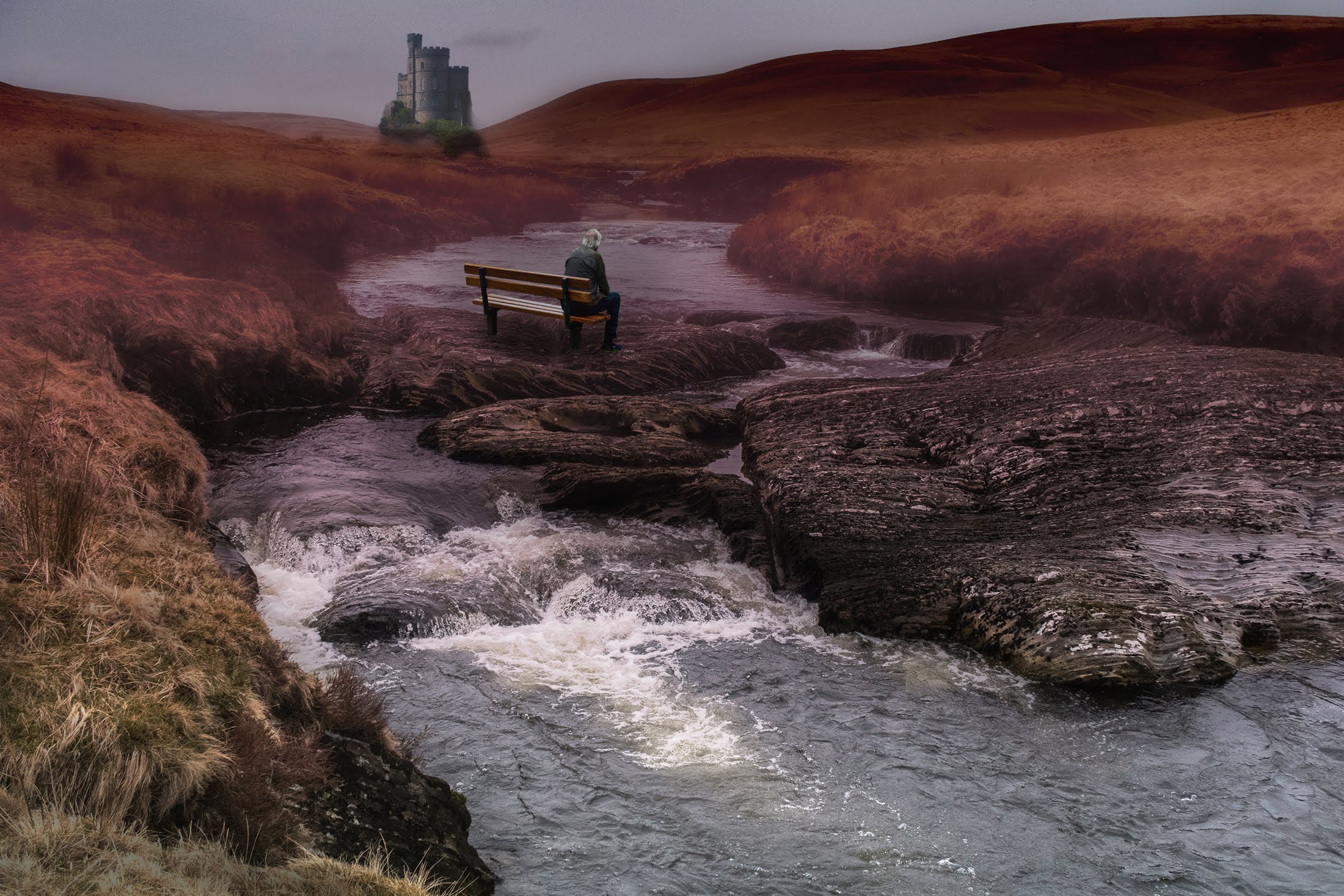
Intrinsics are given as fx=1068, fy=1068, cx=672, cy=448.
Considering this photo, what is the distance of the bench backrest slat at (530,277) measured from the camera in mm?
16766

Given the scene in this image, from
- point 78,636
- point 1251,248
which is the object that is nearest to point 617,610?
point 78,636

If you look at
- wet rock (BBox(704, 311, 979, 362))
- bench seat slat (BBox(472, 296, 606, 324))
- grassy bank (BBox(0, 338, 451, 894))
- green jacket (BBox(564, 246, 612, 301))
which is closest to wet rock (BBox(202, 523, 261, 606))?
grassy bank (BBox(0, 338, 451, 894))

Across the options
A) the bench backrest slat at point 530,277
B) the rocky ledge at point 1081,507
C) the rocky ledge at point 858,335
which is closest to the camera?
the rocky ledge at point 1081,507

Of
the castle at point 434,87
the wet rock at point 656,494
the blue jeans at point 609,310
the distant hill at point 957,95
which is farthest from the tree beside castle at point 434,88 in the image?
the wet rock at point 656,494

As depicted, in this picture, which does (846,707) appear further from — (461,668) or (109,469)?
(109,469)

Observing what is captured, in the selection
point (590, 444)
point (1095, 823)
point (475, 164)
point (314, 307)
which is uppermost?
point (475, 164)

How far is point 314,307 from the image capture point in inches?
922

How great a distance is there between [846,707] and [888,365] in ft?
52.1

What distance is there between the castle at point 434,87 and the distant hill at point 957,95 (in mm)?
3456

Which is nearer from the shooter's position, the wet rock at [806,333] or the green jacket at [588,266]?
the green jacket at [588,266]

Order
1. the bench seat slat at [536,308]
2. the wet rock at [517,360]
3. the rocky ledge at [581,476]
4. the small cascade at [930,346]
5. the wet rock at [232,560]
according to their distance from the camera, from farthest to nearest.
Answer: the small cascade at [930,346] < the wet rock at [517,360] < the bench seat slat at [536,308] < the rocky ledge at [581,476] < the wet rock at [232,560]

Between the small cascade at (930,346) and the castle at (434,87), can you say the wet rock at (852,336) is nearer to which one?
the small cascade at (930,346)

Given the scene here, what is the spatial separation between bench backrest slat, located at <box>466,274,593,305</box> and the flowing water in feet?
15.2

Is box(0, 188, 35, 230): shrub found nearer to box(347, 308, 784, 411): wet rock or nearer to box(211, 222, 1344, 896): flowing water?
box(347, 308, 784, 411): wet rock
